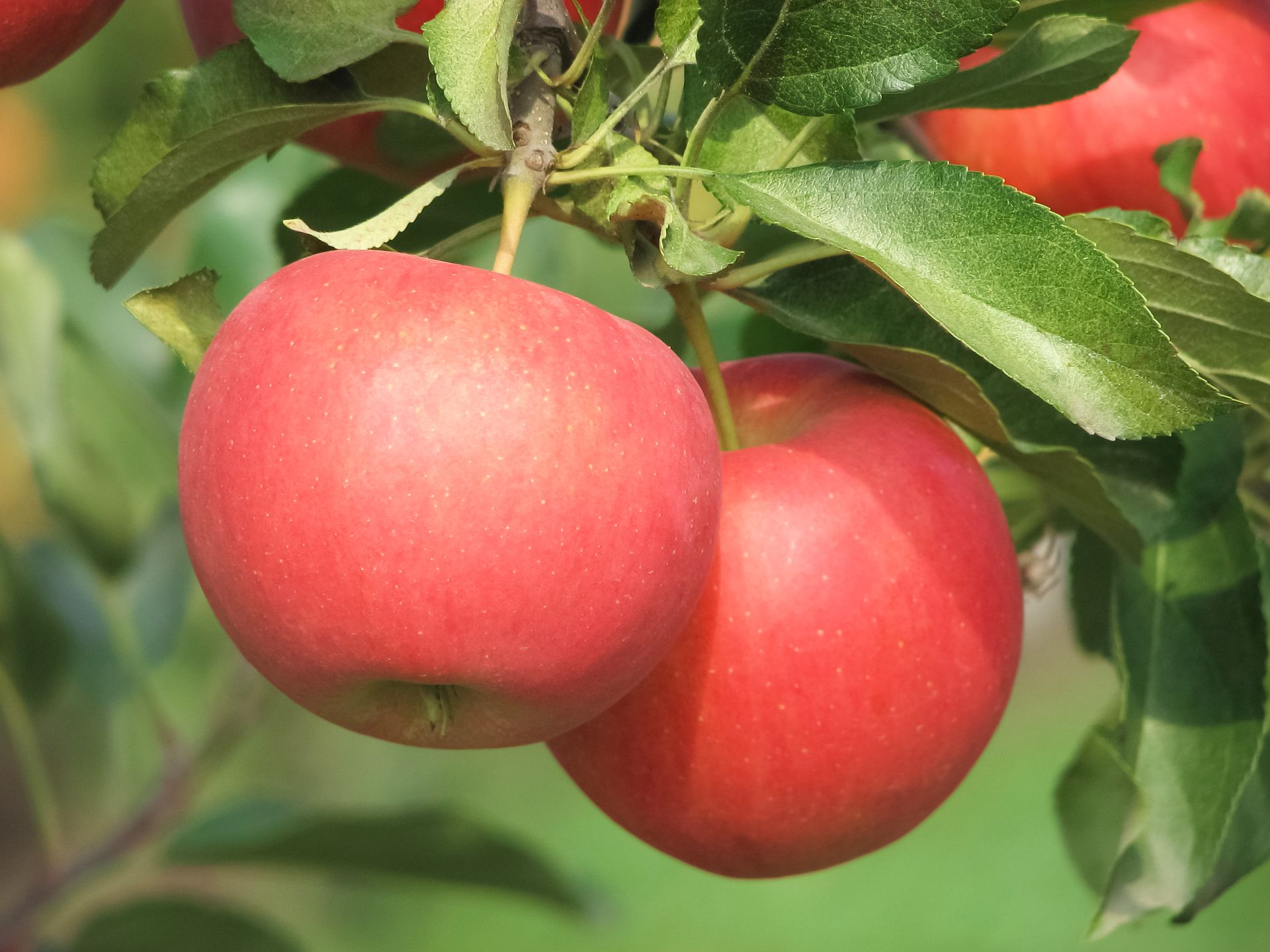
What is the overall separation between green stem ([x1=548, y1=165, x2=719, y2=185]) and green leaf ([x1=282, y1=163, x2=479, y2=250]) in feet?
0.12

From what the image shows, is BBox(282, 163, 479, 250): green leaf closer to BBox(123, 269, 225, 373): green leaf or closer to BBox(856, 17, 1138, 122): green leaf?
BBox(123, 269, 225, 373): green leaf

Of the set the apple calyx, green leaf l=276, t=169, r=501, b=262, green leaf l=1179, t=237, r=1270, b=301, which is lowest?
the apple calyx

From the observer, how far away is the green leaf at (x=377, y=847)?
1.11 meters

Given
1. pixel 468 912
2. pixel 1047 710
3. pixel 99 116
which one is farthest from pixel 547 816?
pixel 99 116

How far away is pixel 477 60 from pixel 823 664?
0.29 meters

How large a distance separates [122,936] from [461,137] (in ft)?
3.14

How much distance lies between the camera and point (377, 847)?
1127 mm

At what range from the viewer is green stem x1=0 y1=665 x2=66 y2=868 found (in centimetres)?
116

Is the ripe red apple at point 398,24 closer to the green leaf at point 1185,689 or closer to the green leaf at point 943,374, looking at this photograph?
the green leaf at point 943,374

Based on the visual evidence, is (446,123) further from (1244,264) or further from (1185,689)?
(1185,689)

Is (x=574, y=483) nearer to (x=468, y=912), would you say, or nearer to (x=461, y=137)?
(x=461, y=137)

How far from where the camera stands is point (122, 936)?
119cm

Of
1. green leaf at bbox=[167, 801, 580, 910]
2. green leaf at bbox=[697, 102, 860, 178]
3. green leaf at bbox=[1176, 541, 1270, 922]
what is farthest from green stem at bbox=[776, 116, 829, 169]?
green leaf at bbox=[167, 801, 580, 910]

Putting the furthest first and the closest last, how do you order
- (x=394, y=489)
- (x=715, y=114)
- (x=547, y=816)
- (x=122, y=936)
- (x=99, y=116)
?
(x=547, y=816) < (x=99, y=116) < (x=122, y=936) < (x=715, y=114) < (x=394, y=489)
